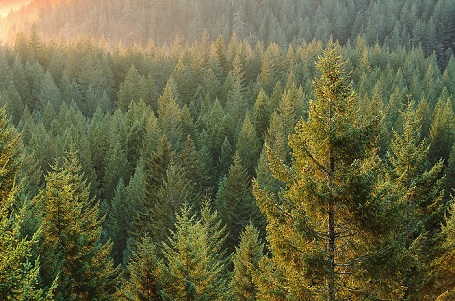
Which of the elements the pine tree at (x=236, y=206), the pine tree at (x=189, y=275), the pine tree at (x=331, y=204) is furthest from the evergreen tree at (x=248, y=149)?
the pine tree at (x=331, y=204)

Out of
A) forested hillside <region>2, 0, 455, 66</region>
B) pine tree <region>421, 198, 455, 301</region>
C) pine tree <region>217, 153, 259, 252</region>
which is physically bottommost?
pine tree <region>217, 153, 259, 252</region>

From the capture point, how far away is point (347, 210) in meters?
10.0

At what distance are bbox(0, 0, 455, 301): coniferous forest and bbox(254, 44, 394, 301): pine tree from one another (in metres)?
0.04

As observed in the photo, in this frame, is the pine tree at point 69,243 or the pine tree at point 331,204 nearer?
the pine tree at point 331,204

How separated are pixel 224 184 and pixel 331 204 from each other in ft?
95.9

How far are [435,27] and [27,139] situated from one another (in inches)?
4787

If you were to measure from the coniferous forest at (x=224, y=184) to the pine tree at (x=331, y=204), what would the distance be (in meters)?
0.04

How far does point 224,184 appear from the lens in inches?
1540

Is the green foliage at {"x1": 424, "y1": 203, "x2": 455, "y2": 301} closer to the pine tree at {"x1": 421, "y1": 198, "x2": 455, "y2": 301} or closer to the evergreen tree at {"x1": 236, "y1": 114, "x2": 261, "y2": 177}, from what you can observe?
the pine tree at {"x1": 421, "y1": 198, "x2": 455, "y2": 301}

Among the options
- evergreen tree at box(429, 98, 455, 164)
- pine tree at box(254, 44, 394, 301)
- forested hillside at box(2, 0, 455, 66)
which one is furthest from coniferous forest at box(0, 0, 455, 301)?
forested hillside at box(2, 0, 455, 66)

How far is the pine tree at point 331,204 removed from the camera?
31.8 feet

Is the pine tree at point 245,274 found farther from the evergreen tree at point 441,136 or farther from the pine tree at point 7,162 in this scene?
the evergreen tree at point 441,136

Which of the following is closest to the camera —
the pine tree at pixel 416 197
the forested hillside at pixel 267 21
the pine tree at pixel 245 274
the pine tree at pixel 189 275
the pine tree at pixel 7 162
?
the pine tree at pixel 7 162

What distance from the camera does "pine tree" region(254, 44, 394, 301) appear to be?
9.70 metres
